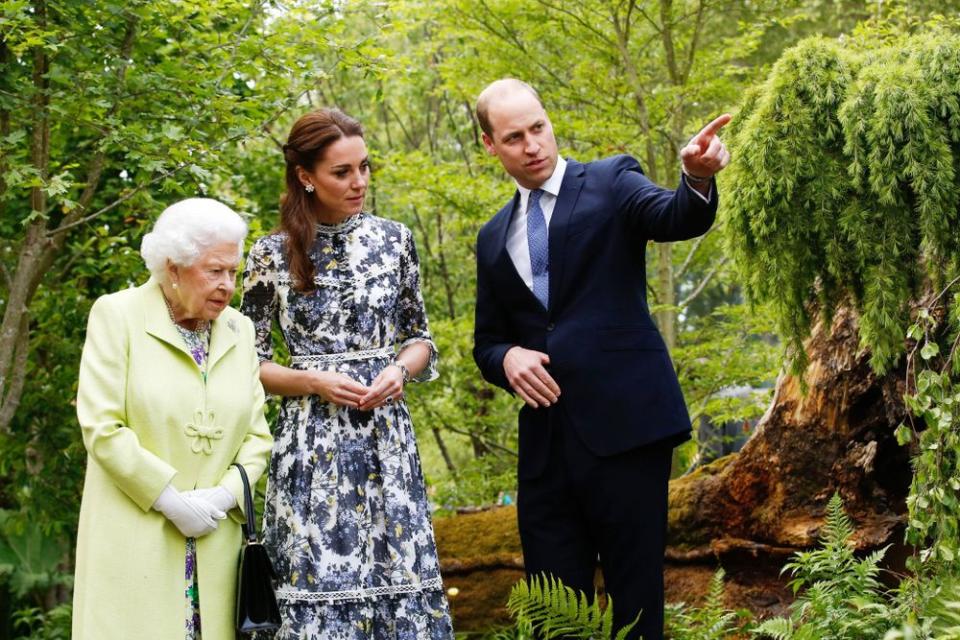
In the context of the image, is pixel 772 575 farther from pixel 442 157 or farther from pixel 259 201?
pixel 442 157

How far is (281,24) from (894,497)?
354 centimetres

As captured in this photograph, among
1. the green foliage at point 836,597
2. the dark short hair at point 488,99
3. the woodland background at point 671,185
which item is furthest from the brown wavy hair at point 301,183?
the green foliage at point 836,597

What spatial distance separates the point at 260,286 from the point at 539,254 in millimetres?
961

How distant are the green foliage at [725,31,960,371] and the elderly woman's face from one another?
1859 mm

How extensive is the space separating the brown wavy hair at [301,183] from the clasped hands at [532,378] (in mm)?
742

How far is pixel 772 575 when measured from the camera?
4586 mm

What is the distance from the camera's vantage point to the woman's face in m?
3.58

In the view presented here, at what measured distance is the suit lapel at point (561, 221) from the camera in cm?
337

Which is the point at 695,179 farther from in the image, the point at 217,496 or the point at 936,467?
the point at 217,496

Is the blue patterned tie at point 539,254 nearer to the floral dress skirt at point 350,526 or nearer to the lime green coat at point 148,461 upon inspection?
the floral dress skirt at point 350,526

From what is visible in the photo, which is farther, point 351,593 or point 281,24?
point 281,24

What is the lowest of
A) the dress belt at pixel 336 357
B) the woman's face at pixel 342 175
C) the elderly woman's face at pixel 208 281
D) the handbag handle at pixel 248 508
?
the handbag handle at pixel 248 508

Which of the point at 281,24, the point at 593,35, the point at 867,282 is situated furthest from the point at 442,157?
the point at 867,282

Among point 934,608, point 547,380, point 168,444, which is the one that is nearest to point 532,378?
point 547,380
